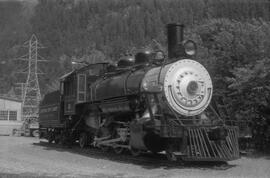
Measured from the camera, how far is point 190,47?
1183cm

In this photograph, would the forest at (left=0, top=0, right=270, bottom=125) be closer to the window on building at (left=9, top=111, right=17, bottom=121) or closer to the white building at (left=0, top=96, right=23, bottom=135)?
the white building at (left=0, top=96, right=23, bottom=135)

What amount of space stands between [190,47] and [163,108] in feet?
6.71

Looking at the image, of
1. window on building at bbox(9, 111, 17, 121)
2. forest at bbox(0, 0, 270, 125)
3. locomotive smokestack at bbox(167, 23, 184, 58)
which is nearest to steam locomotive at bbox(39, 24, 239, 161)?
locomotive smokestack at bbox(167, 23, 184, 58)

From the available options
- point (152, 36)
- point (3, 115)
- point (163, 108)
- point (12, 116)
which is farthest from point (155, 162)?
point (152, 36)

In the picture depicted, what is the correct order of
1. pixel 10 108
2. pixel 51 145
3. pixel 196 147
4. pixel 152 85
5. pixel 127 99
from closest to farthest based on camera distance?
1. pixel 196 147
2. pixel 152 85
3. pixel 127 99
4. pixel 51 145
5. pixel 10 108

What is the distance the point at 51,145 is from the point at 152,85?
9.25 meters

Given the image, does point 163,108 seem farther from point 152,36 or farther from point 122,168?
point 152,36

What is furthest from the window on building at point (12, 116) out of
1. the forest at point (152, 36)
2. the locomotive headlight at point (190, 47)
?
the locomotive headlight at point (190, 47)

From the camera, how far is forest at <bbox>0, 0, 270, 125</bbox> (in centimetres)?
1445

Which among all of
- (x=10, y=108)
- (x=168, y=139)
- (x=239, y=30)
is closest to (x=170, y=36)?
(x=168, y=139)

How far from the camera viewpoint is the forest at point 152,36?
569 inches

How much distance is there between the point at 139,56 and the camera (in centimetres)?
1346

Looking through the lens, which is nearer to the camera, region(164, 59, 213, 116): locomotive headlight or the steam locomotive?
the steam locomotive

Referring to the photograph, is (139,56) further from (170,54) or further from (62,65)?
(62,65)
